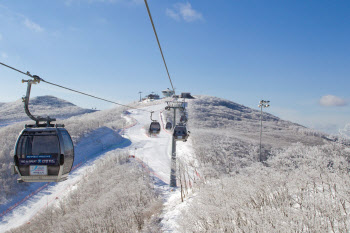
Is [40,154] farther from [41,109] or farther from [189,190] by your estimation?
[41,109]

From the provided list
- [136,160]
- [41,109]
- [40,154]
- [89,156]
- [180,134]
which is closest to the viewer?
[40,154]

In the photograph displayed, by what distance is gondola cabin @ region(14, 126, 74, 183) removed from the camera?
7.54 meters

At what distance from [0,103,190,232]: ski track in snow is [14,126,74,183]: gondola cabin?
31.0 feet

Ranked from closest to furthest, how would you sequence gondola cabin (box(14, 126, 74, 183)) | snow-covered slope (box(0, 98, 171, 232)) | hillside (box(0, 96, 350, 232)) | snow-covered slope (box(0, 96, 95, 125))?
gondola cabin (box(14, 126, 74, 183)), hillside (box(0, 96, 350, 232)), snow-covered slope (box(0, 98, 171, 232)), snow-covered slope (box(0, 96, 95, 125))

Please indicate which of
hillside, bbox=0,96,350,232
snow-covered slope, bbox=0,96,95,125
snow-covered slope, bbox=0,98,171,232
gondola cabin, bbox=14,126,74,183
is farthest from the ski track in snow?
snow-covered slope, bbox=0,96,95,125

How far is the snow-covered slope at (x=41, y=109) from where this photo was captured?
10087 centimetres

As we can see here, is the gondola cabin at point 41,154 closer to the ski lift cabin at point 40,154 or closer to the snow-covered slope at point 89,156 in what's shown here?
the ski lift cabin at point 40,154

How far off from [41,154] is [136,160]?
29.3 meters

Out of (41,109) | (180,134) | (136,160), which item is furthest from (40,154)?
(41,109)

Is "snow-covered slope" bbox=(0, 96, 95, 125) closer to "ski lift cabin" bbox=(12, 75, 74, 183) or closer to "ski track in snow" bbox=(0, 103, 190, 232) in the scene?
"ski track in snow" bbox=(0, 103, 190, 232)

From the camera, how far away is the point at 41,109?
123 m

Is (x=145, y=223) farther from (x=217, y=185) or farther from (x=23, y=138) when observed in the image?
(x=23, y=138)

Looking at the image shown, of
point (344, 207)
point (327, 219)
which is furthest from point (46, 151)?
point (344, 207)

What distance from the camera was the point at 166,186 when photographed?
89.5ft
